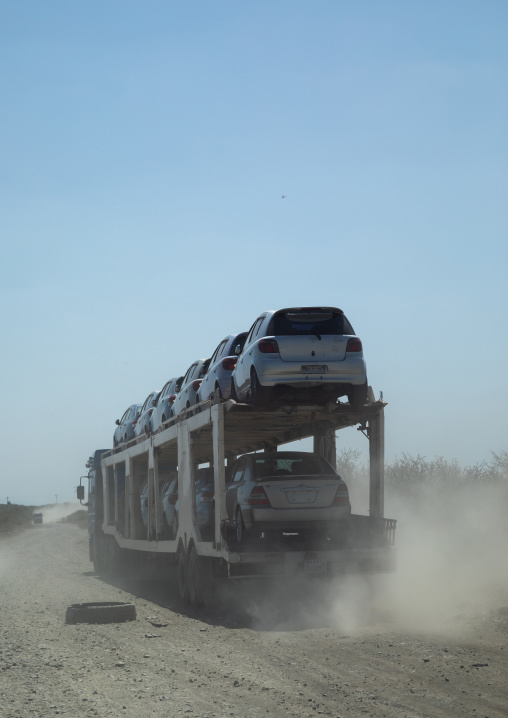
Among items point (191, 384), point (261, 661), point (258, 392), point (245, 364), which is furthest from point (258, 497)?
point (191, 384)

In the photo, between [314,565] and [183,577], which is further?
[183,577]

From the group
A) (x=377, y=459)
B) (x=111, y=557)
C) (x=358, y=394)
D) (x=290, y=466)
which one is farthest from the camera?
(x=111, y=557)

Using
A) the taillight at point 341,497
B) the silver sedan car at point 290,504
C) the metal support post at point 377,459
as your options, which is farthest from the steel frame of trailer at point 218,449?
the taillight at point 341,497

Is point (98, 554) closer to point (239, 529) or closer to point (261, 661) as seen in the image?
point (239, 529)

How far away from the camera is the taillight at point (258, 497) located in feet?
40.4

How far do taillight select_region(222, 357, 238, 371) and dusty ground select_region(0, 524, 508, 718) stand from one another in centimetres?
359

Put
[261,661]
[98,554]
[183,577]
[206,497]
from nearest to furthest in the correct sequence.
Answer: [261,661], [206,497], [183,577], [98,554]

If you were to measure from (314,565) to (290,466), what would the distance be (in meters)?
1.69

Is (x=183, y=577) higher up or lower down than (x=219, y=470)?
lower down

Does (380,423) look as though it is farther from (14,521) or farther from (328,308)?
(14,521)

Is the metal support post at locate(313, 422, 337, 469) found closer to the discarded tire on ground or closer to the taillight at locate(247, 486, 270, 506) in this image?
the taillight at locate(247, 486, 270, 506)

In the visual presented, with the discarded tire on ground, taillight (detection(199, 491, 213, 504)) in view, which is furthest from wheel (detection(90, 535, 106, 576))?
the discarded tire on ground

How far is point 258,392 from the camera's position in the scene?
12438 millimetres

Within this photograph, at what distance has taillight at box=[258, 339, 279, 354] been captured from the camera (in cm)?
1238
